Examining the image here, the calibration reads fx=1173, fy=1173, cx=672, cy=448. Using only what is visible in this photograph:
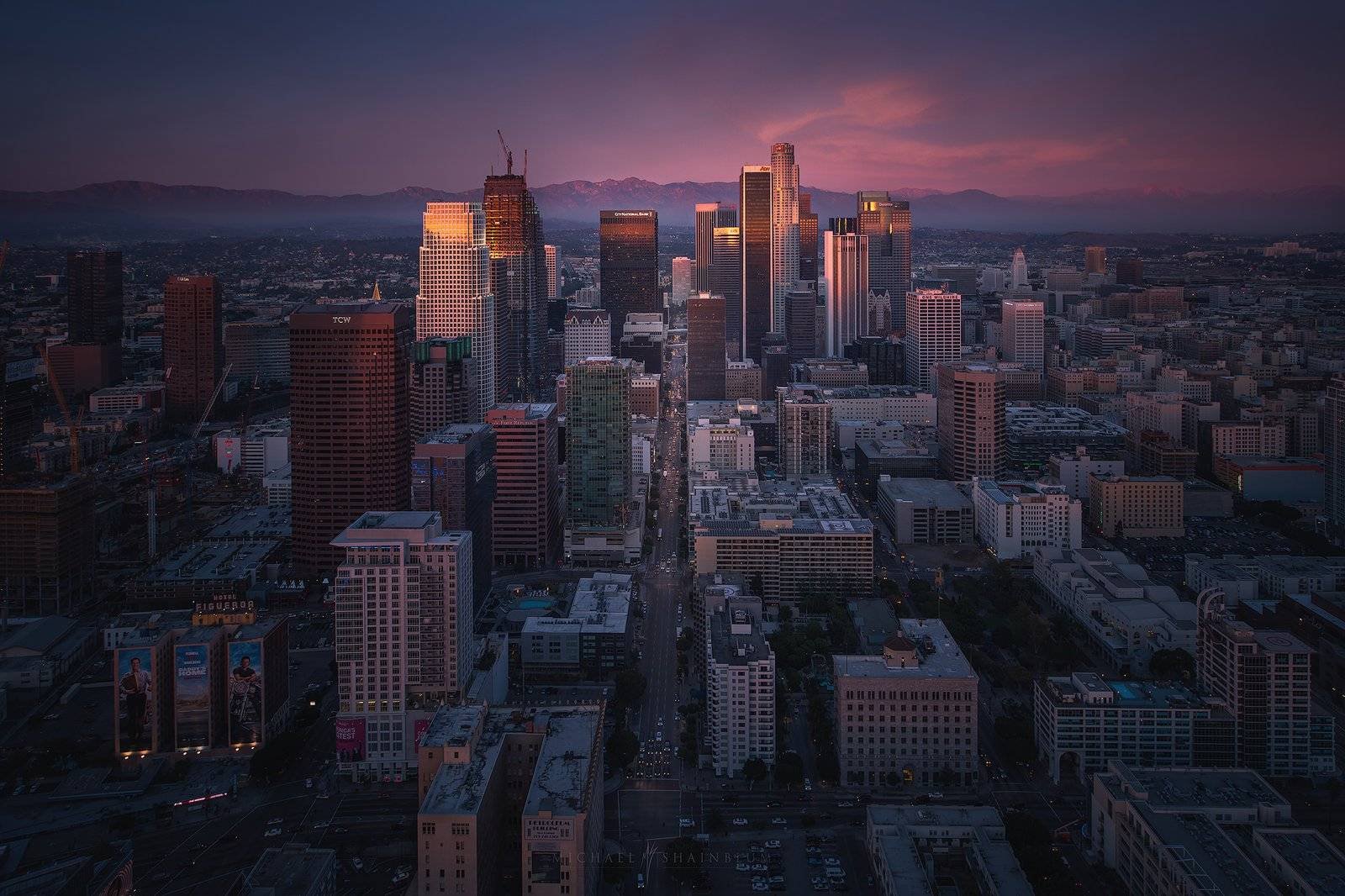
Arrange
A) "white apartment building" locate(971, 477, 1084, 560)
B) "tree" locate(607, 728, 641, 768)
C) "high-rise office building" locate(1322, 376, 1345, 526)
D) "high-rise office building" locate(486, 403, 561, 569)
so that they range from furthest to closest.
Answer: "white apartment building" locate(971, 477, 1084, 560) < "high-rise office building" locate(1322, 376, 1345, 526) < "high-rise office building" locate(486, 403, 561, 569) < "tree" locate(607, 728, 641, 768)

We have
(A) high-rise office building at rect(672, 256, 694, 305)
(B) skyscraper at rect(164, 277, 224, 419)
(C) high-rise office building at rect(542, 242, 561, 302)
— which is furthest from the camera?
(A) high-rise office building at rect(672, 256, 694, 305)

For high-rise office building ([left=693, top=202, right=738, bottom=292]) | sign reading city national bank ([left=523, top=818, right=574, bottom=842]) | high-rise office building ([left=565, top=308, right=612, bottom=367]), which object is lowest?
sign reading city national bank ([left=523, top=818, right=574, bottom=842])

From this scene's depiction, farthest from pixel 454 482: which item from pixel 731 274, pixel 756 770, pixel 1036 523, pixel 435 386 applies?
pixel 731 274

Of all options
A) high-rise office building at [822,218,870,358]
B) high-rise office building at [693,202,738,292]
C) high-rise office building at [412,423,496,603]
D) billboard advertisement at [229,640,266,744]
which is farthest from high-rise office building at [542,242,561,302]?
billboard advertisement at [229,640,266,744]

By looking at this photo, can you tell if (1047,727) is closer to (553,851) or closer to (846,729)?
(846,729)

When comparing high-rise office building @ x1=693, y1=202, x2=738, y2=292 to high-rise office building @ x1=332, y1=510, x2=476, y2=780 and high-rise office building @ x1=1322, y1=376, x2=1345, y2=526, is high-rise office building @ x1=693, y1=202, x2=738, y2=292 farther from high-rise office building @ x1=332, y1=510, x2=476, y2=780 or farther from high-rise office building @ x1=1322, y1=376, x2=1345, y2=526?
high-rise office building @ x1=332, y1=510, x2=476, y2=780

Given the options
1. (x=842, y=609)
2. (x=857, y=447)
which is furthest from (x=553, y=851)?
(x=857, y=447)

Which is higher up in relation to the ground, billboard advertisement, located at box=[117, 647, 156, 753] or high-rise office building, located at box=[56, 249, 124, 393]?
high-rise office building, located at box=[56, 249, 124, 393]
